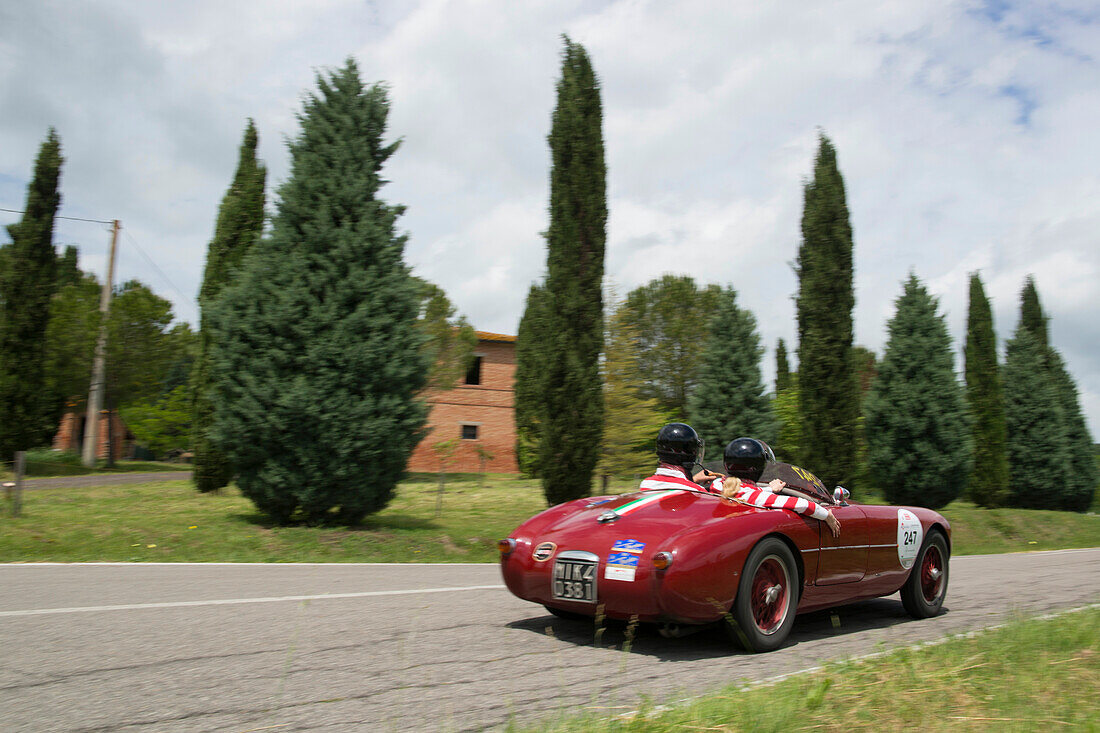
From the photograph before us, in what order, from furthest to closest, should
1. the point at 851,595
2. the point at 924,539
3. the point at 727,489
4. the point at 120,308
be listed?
the point at 120,308, the point at 924,539, the point at 851,595, the point at 727,489

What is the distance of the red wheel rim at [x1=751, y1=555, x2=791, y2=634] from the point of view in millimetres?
5016

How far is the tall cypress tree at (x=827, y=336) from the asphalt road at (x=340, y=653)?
42.3ft

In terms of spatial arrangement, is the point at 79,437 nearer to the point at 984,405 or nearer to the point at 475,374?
the point at 475,374

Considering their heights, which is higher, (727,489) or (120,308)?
(120,308)

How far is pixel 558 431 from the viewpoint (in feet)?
54.4

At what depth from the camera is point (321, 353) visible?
39.8 ft

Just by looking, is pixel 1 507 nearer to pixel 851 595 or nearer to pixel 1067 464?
pixel 851 595

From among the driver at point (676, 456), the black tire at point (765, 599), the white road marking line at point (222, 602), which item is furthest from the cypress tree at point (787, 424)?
the black tire at point (765, 599)

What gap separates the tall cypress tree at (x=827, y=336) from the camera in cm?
2086

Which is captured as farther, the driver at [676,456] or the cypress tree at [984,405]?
the cypress tree at [984,405]

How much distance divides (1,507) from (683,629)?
12835 mm

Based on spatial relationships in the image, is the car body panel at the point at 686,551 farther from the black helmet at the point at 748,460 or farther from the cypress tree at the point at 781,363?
the cypress tree at the point at 781,363

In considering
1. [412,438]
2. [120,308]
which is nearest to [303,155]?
[412,438]

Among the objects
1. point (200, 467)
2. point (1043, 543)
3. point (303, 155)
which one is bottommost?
point (1043, 543)
